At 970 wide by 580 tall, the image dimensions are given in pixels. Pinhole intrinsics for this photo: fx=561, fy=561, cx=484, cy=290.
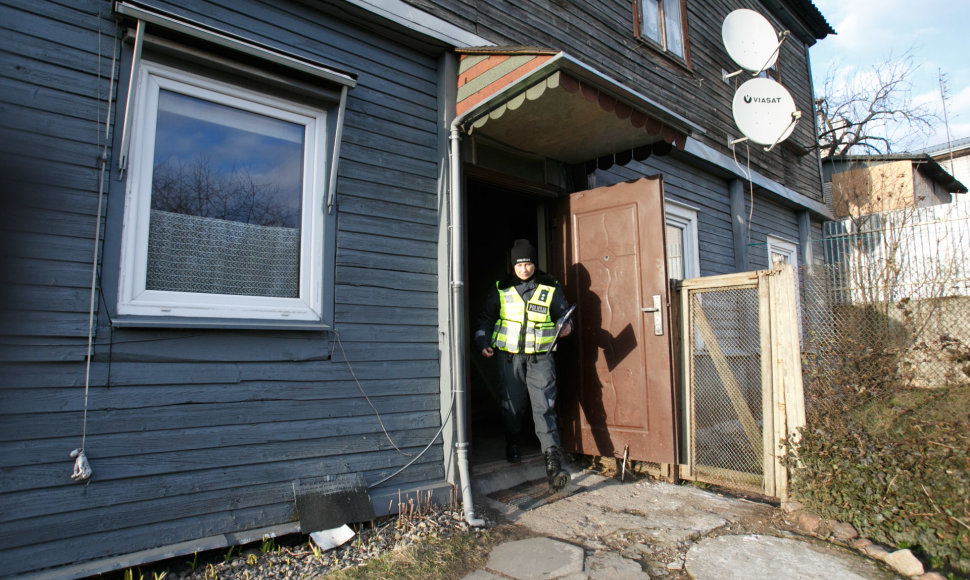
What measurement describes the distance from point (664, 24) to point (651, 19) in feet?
0.84

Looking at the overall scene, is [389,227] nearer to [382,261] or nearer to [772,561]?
[382,261]

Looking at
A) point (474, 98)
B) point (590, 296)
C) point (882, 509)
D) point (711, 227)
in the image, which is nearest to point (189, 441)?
point (474, 98)

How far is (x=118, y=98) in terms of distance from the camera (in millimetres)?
2770

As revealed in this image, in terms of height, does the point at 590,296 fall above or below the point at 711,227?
below

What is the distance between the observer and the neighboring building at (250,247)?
2531 mm

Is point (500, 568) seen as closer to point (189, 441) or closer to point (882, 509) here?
point (189, 441)

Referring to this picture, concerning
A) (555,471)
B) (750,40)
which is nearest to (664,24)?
(750,40)

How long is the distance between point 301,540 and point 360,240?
Answer: 1.77 m

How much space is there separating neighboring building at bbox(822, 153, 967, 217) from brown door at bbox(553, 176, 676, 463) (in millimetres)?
10284

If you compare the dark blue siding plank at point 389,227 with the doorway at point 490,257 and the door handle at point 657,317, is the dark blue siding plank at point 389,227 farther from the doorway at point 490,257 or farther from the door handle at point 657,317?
the door handle at point 657,317

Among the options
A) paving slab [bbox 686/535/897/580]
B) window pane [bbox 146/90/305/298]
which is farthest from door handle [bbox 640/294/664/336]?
window pane [bbox 146/90/305/298]

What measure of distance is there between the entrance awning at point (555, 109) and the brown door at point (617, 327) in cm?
41

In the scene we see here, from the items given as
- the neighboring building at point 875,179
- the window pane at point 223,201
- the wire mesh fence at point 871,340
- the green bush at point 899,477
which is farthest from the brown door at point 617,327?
the neighboring building at point 875,179

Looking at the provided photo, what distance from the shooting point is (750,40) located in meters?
7.20
